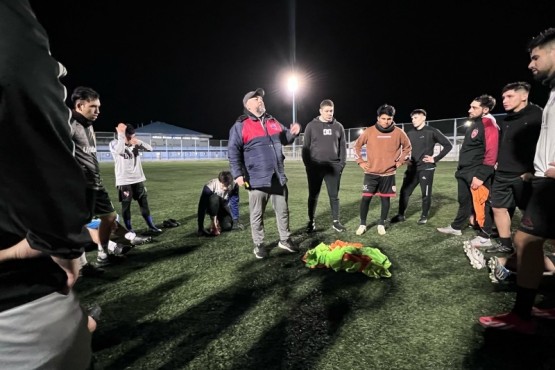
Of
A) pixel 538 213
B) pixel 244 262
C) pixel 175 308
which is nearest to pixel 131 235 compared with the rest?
pixel 244 262

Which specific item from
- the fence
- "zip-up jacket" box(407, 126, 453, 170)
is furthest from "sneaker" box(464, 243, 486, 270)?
the fence

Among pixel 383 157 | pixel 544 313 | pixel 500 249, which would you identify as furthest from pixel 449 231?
pixel 544 313

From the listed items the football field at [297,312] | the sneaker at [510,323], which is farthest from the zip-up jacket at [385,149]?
the sneaker at [510,323]

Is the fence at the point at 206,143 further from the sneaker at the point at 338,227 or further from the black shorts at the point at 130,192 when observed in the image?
the black shorts at the point at 130,192

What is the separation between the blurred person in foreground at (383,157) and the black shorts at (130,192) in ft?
12.8

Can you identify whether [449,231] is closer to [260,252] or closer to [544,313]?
A: [544,313]

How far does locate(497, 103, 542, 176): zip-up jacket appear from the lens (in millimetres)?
3701

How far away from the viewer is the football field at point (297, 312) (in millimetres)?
2229

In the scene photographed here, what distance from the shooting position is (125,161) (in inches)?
216

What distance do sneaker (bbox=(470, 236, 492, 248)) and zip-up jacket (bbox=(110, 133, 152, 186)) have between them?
18.1ft

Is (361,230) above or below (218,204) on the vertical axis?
below

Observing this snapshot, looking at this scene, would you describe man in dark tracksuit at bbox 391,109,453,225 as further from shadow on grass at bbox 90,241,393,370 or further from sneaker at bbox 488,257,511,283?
shadow on grass at bbox 90,241,393,370

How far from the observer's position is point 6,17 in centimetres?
69

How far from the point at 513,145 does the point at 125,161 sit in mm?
5735
